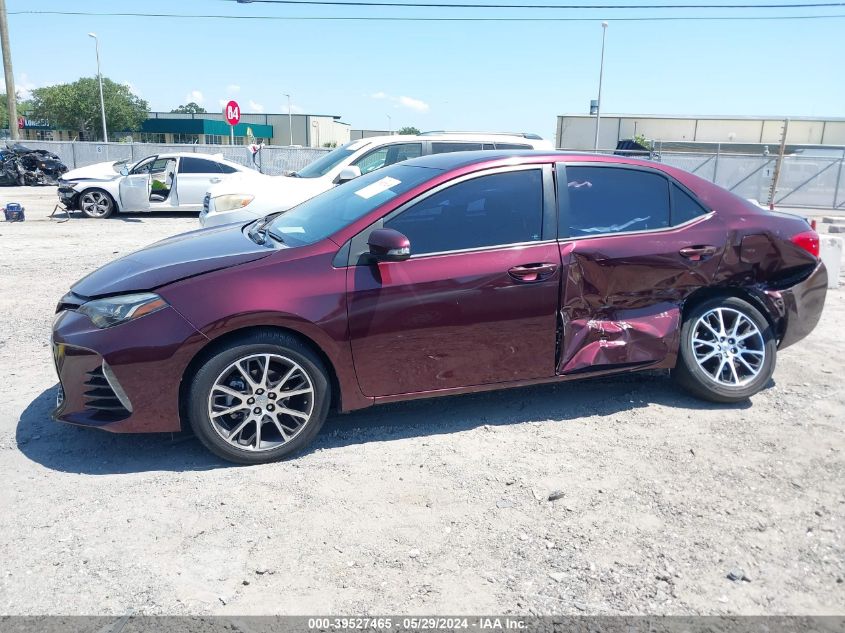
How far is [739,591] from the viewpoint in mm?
2865

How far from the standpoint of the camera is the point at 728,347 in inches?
187

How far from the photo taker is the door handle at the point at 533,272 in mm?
4160

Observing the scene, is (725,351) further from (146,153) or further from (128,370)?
(146,153)

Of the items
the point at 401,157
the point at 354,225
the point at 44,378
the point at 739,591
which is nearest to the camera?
the point at 739,591

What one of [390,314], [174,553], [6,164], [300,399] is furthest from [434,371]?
[6,164]

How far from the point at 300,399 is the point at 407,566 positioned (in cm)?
127

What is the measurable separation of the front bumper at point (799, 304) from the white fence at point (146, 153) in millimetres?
23880

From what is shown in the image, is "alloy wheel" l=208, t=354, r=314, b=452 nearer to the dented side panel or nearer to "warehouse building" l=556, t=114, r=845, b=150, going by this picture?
the dented side panel

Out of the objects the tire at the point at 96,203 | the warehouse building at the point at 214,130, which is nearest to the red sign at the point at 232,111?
the tire at the point at 96,203

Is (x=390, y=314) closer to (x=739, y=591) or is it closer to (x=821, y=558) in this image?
(x=739, y=591)

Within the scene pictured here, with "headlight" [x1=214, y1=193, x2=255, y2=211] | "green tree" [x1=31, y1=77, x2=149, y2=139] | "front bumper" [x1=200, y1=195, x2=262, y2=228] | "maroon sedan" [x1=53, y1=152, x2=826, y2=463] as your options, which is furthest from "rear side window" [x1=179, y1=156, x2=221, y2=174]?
"green tree" [x1=31, y1=77, x2=149, y2=139]

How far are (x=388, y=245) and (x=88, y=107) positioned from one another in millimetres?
77312

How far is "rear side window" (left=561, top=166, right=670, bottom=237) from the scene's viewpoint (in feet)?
14.6

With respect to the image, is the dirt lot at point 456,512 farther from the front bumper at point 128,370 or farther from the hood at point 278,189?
the hood at point 278,189
